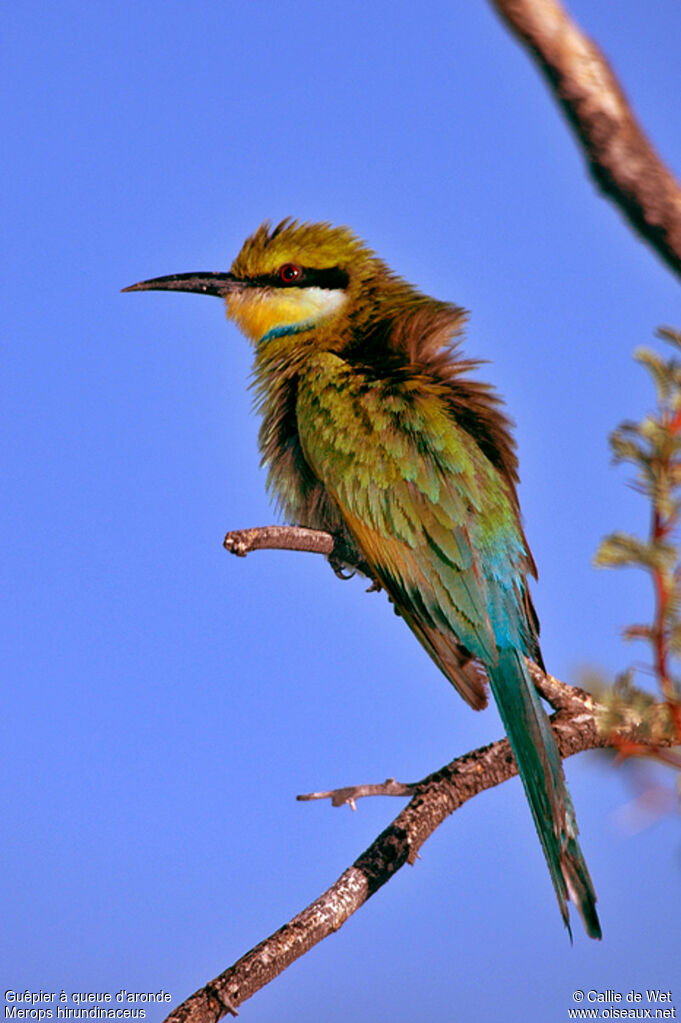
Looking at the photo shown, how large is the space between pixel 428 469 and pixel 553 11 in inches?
50.8

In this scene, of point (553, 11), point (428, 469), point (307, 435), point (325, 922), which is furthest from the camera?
point (307, 435)

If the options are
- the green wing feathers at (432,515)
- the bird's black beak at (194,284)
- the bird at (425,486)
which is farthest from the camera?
the bird's black beak at (194,284)

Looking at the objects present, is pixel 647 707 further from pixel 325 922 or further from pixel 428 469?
pixel 428 469

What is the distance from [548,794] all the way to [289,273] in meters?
1.96

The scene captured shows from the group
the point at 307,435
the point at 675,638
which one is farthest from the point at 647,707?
the point at 307,435

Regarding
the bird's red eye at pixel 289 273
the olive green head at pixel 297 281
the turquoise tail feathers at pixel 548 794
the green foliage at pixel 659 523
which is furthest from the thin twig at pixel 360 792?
the bird's red eye at pixel 289 273

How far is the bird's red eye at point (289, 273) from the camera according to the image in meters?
3.36

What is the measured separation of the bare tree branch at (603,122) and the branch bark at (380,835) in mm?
892

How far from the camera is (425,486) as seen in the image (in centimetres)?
262

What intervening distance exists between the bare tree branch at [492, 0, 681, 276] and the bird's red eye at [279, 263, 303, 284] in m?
1.88

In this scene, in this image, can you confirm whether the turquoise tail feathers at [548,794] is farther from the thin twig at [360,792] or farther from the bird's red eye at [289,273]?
the bird's red eye at [289,273]

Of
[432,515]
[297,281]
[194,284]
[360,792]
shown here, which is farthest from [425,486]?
[194,284]

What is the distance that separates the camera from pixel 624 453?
115 cm

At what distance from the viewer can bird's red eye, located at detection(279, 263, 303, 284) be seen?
3.36 metres
